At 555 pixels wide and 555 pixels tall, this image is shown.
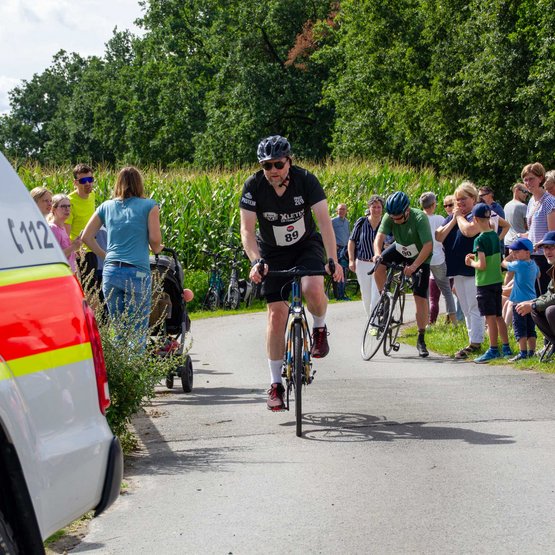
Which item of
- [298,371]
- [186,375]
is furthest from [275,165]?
[186,375]

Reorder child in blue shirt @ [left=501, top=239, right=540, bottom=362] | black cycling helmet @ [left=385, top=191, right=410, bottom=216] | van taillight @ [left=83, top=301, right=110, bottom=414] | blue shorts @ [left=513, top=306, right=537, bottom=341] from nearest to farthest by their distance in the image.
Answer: van taillight @ [left=83, top=301, right=110, bottom=414]
child in blue shirt @ [left=501, top=239, right=540, bottom=362]
blue shorts @ [left=513, top=306, right=537, bottom=341]
black cycling helmet @ [left=385, top=191, right=410, bottom=216]

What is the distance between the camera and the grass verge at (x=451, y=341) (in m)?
13.1

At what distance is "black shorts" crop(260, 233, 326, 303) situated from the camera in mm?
9742

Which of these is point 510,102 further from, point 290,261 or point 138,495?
point 138,495

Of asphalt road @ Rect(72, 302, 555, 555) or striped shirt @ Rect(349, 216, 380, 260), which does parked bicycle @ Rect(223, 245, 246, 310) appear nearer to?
striped shirt @ Rect(349, 216, 380, 260)

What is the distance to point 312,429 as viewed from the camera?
9391 millimetres

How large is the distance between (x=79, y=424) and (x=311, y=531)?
A: 6.96 ft

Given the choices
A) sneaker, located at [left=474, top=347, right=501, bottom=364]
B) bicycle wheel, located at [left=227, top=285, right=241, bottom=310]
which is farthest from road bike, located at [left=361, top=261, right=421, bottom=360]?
bicycle wheel, located at [left=227, top=285, right=241, bottom=310]

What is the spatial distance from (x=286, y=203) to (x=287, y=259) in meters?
0.51

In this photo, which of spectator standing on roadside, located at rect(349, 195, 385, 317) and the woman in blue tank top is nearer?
the woman in blue tank top

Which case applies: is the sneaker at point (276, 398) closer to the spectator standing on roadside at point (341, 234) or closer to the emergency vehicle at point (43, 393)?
the emergency vehicle at point (43, 393)

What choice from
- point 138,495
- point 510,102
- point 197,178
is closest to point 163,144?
point 510,102

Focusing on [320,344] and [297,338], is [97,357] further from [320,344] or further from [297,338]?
[320,344]

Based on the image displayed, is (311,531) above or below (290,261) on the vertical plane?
below
